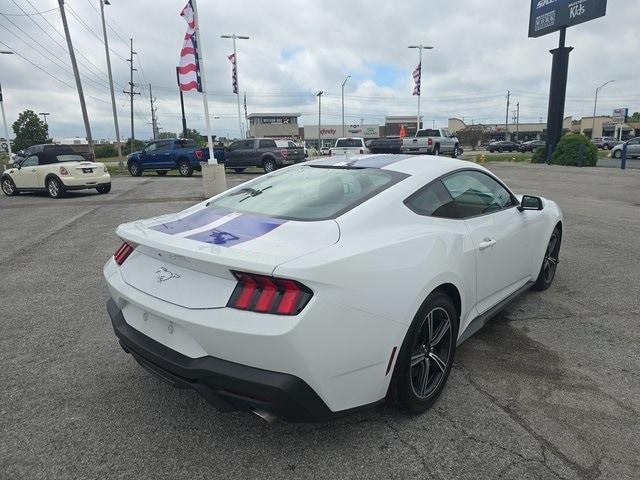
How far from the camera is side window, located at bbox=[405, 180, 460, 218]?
9.68 ft

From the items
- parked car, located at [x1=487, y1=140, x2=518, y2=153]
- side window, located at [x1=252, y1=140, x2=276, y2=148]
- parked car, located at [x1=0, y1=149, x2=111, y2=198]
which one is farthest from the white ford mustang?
parked car, located at [x1=487, y1=140, x2=518, y2=153]

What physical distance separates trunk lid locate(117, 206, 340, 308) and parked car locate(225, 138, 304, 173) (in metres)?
20.3

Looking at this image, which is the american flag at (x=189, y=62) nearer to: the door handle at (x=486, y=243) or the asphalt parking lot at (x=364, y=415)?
the asphalt parking lot at (x=364, y=415)

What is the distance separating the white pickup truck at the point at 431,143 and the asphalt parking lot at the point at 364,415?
26.6 metres

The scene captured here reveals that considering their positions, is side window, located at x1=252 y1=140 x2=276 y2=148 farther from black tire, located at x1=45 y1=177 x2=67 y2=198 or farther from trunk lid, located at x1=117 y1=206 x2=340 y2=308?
trunk lid, located at x1=117 y1=206 x2=340 y2=308

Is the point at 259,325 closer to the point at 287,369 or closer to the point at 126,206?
the point at 287,369

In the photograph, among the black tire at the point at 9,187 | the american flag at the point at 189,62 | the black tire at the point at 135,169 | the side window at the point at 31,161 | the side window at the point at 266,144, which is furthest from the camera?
the black tire at the point at 135,169

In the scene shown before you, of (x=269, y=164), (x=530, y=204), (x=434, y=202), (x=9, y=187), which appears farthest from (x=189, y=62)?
(x=434, y=202)

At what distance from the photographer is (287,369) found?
2.07 m

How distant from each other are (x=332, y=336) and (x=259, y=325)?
0.34 m

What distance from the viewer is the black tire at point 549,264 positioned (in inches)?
186

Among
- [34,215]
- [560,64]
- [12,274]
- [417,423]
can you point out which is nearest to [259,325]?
[417,423]

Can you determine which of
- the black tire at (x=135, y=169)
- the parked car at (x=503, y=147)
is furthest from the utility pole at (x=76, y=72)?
the parked car at (x=503, y=147)

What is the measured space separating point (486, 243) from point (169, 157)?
22.0m
